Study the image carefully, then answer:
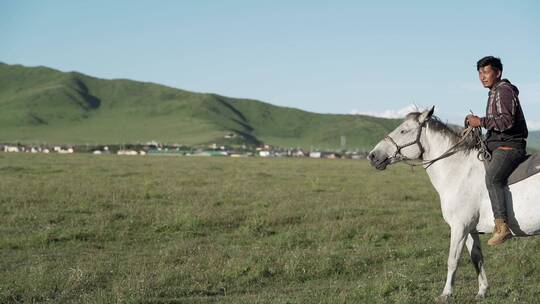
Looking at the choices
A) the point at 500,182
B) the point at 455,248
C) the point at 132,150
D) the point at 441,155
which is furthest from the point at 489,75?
the point at 132,150

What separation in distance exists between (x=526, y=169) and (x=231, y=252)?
6.74 m

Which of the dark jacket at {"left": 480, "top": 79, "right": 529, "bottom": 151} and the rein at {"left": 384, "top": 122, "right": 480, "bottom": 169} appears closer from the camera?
the dark jacket at {"left": 480, "top": 79, "right": 529, "bottom": 151}

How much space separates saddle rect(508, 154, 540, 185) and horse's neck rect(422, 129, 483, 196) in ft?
1.65

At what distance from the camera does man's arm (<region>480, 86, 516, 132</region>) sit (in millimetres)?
8281

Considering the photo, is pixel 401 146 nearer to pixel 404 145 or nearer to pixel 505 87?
pixel 404 145

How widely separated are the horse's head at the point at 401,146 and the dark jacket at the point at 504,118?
97 centimetres

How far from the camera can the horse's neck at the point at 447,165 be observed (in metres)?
8.77

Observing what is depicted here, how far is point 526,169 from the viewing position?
8.27m

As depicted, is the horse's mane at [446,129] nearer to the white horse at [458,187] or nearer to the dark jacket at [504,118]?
the white horse at [458,187]

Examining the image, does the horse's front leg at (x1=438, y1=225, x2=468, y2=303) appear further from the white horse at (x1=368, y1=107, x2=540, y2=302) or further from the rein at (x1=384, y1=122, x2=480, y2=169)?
the rein at (x1=384, y1=122, x2=480, y2=169)

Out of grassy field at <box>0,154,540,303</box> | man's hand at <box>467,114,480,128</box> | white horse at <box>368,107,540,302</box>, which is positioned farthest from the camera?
grassy field at <box>0,154,540,303</box>

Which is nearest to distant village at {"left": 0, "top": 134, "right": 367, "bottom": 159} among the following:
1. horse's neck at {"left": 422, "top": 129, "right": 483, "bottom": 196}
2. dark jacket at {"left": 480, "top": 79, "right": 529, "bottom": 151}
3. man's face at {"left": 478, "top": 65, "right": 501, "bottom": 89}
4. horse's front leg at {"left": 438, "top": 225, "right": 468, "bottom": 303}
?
horse's neck at {"left": 422, "top": 129, "right": 483, "bottom": 196}

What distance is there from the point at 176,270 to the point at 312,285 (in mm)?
2339

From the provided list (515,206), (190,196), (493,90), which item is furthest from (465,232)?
(190,196)
